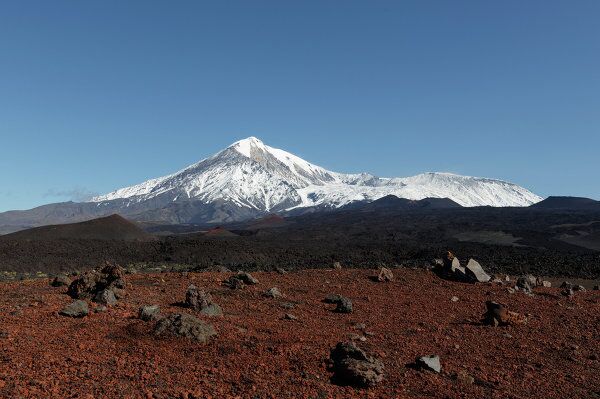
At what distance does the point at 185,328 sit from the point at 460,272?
17.8 meters

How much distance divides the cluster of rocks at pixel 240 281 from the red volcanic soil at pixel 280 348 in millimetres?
426

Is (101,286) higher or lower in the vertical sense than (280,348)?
higher

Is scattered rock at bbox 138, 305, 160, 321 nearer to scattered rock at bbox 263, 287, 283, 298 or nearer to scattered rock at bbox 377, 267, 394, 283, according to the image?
scattered rock at bbox 263, 287, 283, 298

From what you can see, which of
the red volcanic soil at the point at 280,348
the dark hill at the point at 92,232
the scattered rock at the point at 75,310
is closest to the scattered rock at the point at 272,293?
the red volcanic soil at the point at 280,348

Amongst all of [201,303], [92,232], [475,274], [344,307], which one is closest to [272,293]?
[344,307]

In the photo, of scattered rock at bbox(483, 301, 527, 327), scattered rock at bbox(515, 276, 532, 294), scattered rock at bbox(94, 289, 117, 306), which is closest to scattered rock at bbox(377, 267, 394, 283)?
scattered rock at bbox(515, 276, 532, 294)

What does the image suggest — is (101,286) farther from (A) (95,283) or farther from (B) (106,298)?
(B) (106,298)

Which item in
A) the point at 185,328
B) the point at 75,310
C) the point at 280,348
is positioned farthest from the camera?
the point at 75,310

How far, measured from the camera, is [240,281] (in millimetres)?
20922

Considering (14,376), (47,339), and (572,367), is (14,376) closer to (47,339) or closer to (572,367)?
(47,339)

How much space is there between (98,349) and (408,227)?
113785 mm

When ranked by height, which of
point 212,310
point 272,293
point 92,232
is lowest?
point 272,293

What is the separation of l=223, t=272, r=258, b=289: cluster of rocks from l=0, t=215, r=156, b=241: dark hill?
61519 millimetres

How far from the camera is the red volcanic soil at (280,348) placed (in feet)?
31.0
